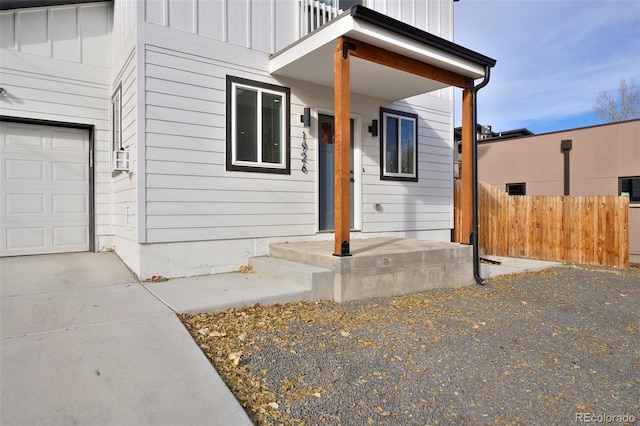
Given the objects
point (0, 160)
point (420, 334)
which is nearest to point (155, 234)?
point (0, 160)

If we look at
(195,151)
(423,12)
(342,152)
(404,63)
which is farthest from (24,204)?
(423,12)

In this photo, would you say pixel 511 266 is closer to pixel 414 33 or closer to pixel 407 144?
pixel 407 144

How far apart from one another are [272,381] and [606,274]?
7488 mm

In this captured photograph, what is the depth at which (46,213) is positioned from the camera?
18.5 feet

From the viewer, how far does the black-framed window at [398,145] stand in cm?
702

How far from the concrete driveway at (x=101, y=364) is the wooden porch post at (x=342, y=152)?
1.99 m

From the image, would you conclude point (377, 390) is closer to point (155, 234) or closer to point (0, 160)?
point (155, 234)

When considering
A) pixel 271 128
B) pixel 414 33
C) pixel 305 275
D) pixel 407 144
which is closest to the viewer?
pixel 305 275

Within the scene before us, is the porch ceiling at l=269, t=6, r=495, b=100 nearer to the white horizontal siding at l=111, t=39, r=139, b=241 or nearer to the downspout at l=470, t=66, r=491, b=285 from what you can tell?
the downspout at l=470, t=66, r=491, b=285

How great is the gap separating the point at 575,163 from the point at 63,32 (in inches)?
518

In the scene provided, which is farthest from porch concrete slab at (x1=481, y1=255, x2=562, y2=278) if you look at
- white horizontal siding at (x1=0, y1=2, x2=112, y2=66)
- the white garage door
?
white horizontal siding at (x1=0, y1=2, x2=112, y2=66)

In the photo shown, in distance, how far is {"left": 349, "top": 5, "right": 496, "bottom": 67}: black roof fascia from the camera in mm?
4266

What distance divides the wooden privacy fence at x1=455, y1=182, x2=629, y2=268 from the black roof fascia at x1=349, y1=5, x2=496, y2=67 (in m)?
3.75
